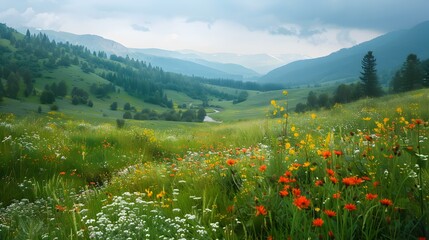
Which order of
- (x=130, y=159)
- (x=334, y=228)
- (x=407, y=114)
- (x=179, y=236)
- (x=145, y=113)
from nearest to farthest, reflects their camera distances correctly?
(x=334, y=228)
(x=179, y=236)
(x=130, y=159)
(x=407, y=114)
(x=145, y=113)

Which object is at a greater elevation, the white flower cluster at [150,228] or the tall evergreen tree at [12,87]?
the white flower cluster at [150,228]

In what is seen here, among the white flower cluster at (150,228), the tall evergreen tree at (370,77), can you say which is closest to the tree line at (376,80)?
the tall evergreen tree at (370,77)

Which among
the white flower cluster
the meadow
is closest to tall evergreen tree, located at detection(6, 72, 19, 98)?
the meadow

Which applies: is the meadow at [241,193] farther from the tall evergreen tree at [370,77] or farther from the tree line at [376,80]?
the tall evergreen tree at [370,77]

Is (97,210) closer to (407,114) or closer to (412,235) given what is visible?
(412,235)

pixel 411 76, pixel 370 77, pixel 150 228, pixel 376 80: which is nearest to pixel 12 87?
pixel 370 77

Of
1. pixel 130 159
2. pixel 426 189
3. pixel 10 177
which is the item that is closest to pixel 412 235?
pixel 426 189

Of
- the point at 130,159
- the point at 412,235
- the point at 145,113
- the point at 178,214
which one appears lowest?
the point at 145,113

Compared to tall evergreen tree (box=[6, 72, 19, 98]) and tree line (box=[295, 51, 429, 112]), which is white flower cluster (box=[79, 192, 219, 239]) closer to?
tree line (box=[295, 51, 429, 112])

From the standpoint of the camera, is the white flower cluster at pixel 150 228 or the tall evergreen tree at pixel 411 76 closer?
the white flower cluster at pixel 150 228

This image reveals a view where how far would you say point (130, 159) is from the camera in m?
10.4

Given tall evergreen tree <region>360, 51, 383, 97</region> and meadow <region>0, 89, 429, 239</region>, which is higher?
tall evergreen tree <region>360, 51, 383, 97</region>

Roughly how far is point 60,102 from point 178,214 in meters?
186

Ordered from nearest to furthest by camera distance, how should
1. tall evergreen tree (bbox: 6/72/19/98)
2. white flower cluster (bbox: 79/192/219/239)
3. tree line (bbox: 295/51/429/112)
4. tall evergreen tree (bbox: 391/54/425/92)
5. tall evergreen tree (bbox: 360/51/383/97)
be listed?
1. white flower cluster (bbox: 79/192/219/239)
2. tall evergreen tree (bbox: 391/54/425/92)
3. tree line (bbox: 295/51/429/112)
4. tall evergreen tree (bbox: 360/51/383/97)
5. tall evergreen tree (bbox: 6/72/19/98)
